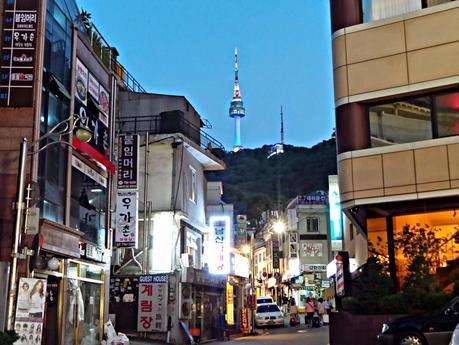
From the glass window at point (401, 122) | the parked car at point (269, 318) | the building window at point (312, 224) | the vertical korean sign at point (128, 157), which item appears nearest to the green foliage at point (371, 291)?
the glass window at point (401, 122)

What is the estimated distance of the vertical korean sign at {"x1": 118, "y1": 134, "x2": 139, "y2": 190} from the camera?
1045 inches

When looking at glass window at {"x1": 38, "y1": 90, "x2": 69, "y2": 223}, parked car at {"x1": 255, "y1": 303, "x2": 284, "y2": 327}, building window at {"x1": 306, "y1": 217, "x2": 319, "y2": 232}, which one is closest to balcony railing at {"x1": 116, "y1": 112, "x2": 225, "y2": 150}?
glass window at {"x1": 38, "y1": 90, "x2": 69, "y2": 223}

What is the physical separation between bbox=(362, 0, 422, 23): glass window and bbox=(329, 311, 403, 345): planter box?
1019cm

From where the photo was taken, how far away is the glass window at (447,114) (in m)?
19.9

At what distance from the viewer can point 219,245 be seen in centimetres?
3559

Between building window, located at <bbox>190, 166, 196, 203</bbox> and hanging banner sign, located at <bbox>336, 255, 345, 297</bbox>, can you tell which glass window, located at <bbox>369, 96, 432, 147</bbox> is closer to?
hanging banner sign, located at <bbox>336, 255, 345, 297</bbox>

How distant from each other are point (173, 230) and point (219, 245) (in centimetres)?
610

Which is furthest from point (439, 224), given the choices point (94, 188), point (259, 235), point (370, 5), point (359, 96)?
point (259, 235)

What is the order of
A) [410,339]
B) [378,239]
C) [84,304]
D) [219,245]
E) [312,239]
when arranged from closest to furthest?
[410,339]
[84,304]
[378,239]
[219,245]
[312,239]

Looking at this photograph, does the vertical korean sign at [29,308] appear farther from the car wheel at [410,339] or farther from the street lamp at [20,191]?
the car wheel at [410,339]

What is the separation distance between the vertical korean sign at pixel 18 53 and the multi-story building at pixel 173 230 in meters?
12.6

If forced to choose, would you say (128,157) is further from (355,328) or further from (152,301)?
(355,328)

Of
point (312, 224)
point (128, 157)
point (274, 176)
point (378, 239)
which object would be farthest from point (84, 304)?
point (274, 176)

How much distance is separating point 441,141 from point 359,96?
3263 millimetres
